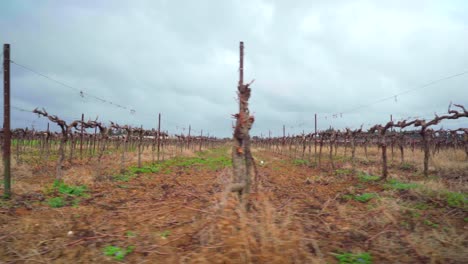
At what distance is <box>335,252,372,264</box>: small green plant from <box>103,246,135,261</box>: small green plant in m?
3.34

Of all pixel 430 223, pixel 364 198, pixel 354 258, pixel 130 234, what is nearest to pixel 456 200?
pixel 364 198

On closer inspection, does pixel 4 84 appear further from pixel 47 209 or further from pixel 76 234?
pixel 76 234

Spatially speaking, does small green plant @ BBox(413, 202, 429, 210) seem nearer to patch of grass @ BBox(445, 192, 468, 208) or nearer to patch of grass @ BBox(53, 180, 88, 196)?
patch of grass @ BBox(445, 192, 468, 208)

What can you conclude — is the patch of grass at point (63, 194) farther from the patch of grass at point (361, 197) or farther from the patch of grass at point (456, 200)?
the patch of grass at point (456, 200)

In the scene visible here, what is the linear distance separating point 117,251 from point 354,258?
12.3 ft

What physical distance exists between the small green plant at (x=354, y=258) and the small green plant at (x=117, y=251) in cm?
334

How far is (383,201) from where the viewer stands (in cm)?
717

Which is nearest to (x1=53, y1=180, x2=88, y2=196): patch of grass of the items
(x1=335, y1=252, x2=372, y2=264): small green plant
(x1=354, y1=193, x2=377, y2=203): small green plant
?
(x1=335, y1=252, x2=372, y2=264): small green plant

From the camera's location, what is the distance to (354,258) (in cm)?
409

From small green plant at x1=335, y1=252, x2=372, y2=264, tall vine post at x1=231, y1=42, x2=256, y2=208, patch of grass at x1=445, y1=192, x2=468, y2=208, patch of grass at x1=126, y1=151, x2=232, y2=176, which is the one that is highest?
tall vine post at x1=231, y1=42, x2=256, y2=208

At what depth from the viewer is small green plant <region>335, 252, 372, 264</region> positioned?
4.01m

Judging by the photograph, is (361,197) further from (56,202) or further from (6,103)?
(6,103)

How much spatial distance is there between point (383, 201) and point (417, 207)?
38.7 inches

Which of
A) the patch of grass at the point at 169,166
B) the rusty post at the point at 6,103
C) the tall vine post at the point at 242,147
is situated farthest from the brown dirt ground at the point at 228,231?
the patch of grass at the point at 169,166
